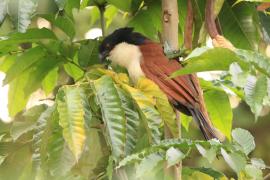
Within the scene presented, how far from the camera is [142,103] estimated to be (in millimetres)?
1479

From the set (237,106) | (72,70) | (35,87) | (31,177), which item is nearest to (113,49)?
(72,70)

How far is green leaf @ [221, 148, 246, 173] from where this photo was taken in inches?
53.8

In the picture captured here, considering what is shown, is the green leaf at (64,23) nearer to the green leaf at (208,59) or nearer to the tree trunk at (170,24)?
the tree trunk at (170,24)

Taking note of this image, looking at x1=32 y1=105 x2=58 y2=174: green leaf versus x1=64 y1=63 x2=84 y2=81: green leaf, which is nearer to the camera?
x1=32 y1=105 x2=58 y2=174: green leaf

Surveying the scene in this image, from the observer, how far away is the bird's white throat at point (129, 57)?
6.09 ft

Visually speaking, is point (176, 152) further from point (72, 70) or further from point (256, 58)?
point (72, 70)

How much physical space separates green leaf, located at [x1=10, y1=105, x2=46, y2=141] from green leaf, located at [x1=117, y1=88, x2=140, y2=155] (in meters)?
0.23

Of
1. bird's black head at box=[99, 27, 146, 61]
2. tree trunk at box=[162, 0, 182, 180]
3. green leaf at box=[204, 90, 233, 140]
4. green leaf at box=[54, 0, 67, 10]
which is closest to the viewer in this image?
green leaf at box=[54, 0, 67, 10]

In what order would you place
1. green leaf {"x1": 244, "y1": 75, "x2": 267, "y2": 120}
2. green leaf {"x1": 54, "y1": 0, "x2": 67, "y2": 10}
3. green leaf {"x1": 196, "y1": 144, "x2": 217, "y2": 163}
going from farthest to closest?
1. green leaf {"x1": 54, "y1": 0, "x2": 67, "y2": 10}
2. green leaf {"x1": 196, "y1": 144, "x2": 217, "y2": 163}
3. green leaf {"x1": 244, "y1": 75, "x2": 267, "y2": 120}

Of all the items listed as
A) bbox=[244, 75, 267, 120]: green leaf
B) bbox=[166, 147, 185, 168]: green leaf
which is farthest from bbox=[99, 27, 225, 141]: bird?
bbox=[244, 75, 267, 120]: green leaf

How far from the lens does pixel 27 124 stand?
161 centimetres

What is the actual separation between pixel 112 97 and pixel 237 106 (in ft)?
7.28

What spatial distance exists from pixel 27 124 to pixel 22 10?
0.28m

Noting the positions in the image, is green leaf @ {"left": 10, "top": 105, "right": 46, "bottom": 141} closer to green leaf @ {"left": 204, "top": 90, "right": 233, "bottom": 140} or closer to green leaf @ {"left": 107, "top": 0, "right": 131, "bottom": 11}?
green leaf @ {"left": 107, "top": 0, "right": 131, "bottom": 11}
